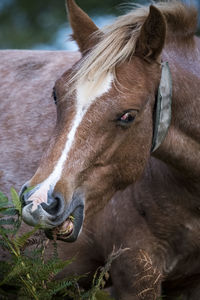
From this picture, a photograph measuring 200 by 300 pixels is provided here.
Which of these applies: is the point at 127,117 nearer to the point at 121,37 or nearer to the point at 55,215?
the point at 121,37

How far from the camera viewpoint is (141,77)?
386 centimetres

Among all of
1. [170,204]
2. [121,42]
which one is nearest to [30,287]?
[170,204]

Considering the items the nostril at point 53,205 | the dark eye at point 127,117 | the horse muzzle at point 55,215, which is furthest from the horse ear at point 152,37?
the nostril at point 53,205

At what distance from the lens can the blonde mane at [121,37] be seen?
12.4ft

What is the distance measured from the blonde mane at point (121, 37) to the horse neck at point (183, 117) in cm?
17

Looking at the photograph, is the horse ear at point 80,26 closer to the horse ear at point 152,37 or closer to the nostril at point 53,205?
the horse ear at point 152,37

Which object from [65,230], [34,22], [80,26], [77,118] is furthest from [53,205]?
[34,22]

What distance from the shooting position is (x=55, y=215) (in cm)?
340

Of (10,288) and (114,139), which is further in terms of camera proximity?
(10,288)

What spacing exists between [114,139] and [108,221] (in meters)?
1.10

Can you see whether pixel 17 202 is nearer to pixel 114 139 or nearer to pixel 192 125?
pixel 114 139

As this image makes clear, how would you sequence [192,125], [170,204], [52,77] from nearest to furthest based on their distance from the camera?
[192,125] < [170,204] < [52,77]

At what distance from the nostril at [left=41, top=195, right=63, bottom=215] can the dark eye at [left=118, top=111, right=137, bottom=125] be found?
0.66 metres

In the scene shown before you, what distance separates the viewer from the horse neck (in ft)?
13.5
